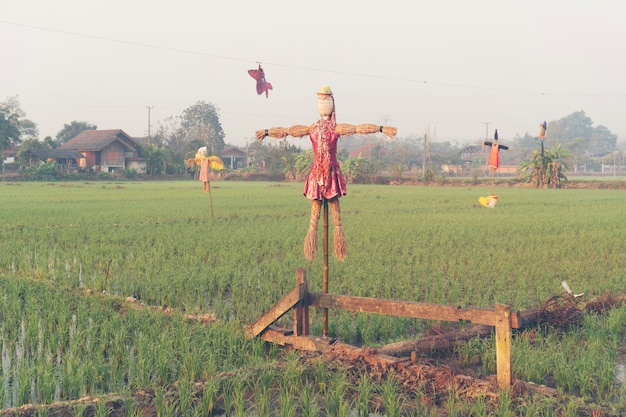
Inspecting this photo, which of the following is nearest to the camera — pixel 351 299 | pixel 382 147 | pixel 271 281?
pixel 351 299

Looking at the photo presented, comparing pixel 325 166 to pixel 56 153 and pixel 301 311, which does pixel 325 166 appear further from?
pixel 56 153

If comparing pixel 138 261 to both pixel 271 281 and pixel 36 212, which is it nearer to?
pixel 271 281

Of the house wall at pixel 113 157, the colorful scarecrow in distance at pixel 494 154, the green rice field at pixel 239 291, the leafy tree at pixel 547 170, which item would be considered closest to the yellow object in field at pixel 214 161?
the green rice field at pixel 239 291

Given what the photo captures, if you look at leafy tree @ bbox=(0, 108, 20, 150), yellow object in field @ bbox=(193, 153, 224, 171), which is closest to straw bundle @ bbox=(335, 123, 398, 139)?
yellow object in field @ bbox=(193, 153, 224, 171)

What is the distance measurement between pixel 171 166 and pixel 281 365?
50045mm

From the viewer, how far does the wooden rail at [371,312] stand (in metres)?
3.78

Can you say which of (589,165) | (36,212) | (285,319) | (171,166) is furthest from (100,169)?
(589,165)

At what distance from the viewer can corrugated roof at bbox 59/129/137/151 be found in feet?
163

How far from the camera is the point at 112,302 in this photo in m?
6.47

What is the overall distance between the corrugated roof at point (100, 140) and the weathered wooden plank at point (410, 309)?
47.9 metres

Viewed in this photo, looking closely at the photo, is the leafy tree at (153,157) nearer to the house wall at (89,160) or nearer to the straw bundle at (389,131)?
the house wall at (89,160)

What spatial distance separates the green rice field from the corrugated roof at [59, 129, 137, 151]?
116 feet

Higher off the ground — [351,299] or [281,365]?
[351,299]

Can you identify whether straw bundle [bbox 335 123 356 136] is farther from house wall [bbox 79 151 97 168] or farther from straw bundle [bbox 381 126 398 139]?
house wall [bbox 79 151 97 168]
